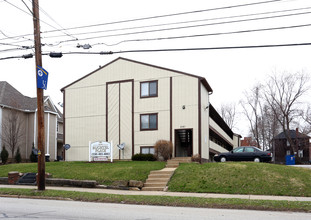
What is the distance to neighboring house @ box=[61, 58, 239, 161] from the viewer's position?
89.7 ft

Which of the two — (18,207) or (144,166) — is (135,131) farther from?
(18,207)

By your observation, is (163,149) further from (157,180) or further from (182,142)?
(157,180)

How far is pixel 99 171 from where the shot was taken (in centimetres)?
2178

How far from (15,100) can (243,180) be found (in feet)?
91.3

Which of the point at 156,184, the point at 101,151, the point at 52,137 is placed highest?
the point at 52,137

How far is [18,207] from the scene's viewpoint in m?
12.0

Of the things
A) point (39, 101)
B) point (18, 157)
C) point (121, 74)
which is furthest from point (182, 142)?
point (39, 101)

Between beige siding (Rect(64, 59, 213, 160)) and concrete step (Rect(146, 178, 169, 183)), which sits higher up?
beige siding (Rect(64, 59, 213, 160))

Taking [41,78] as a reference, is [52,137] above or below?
below

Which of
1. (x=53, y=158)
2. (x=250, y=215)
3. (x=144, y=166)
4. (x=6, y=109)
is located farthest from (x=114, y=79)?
(x=250, y=215)

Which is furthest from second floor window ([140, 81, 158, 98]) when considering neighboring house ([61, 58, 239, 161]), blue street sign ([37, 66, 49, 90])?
blue street sign ([37, 66, 49, 90])

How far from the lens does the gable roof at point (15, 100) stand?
36.8 meters

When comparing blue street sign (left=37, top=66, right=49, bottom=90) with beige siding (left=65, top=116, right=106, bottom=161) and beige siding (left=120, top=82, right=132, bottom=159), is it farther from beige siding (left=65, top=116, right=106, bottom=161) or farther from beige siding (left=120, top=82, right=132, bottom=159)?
beige siding (left=65, top=116, right=106, bottom=161)

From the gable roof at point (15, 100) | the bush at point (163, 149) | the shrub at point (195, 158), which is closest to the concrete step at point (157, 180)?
the shrub at point (195, 158)
